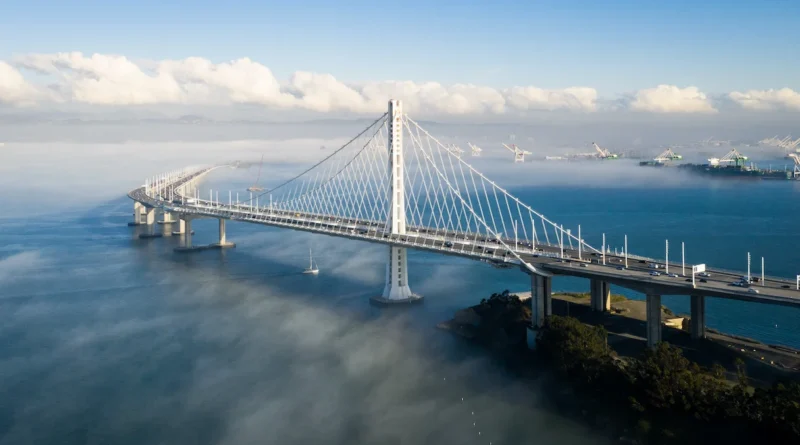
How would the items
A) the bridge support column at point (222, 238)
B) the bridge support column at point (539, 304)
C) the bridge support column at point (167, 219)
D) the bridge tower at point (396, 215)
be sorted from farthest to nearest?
the bridge support column at point (167, 219)
the bridge support column at point (222, 238)
the bridge tower at point (396, 215)
the bridge support column at point (539, 304)

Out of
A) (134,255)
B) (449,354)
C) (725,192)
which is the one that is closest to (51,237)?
(134,255)

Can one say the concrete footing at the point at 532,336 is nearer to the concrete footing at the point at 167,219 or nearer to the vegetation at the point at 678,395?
the vegetation at the point at 678,395

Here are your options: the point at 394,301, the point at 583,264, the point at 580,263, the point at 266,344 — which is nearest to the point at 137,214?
the point at 394,301

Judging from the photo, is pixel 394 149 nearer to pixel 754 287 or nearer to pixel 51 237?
pixel 754 287

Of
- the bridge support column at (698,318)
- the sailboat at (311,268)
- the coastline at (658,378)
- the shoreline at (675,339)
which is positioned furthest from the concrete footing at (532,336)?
the sailboat at (311,268)

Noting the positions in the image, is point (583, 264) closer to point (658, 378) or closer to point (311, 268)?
point (658, 378)

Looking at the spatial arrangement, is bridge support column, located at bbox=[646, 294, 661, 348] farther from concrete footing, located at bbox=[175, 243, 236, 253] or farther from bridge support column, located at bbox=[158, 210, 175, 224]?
bridge support column, located at bbox=[158, 210, 175, 224]
